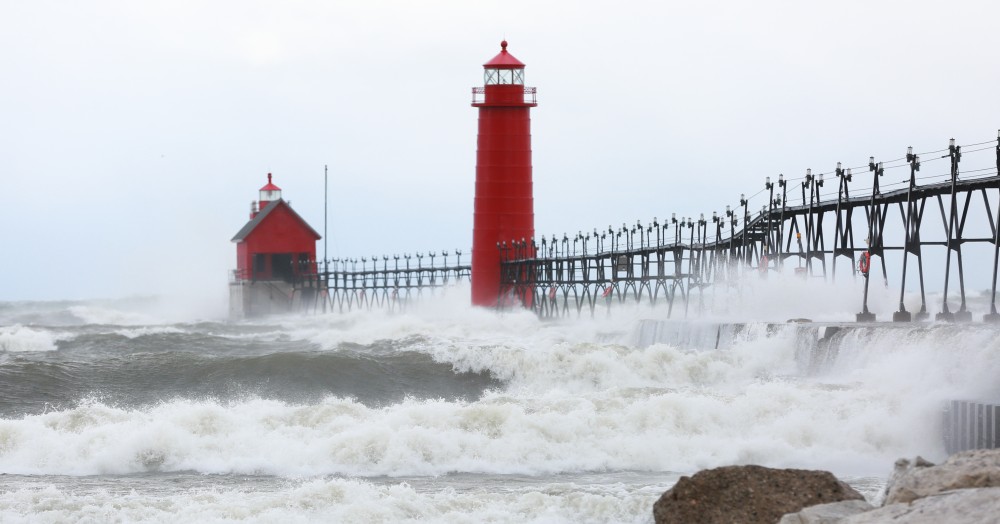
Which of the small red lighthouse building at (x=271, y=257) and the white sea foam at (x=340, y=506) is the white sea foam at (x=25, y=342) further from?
the white sea foam at (x=340, y=506)

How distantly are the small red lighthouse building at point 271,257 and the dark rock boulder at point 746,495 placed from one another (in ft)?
178

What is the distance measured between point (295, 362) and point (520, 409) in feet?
36.8

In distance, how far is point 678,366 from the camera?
25.4 meters

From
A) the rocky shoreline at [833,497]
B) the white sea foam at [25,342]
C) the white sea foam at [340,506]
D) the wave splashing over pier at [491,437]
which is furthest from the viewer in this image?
the white sea foam at [25,342]

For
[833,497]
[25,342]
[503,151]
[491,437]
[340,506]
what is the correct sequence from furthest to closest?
[503,151] → [25,342] → [491,437] → [340,506] → [833,497]

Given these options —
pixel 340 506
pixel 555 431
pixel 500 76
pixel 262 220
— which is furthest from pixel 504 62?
pixel 340 506

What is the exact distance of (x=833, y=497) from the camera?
1028 cm

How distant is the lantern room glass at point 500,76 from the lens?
4369 cm

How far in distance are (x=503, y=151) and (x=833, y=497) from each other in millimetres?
33593

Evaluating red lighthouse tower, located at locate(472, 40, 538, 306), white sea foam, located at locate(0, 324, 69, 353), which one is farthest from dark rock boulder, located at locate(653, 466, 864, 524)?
red lighthouse tower, located at locate(472, 40, 538, 306)

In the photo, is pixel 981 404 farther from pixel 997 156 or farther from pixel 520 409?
pixel 997 156

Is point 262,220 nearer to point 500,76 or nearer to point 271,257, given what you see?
point 271,257

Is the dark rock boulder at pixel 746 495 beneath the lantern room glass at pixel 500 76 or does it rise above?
beneath

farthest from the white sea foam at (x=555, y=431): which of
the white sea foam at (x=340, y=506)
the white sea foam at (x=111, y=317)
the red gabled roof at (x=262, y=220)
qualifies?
the white sea foam at (x=111, y=317)
